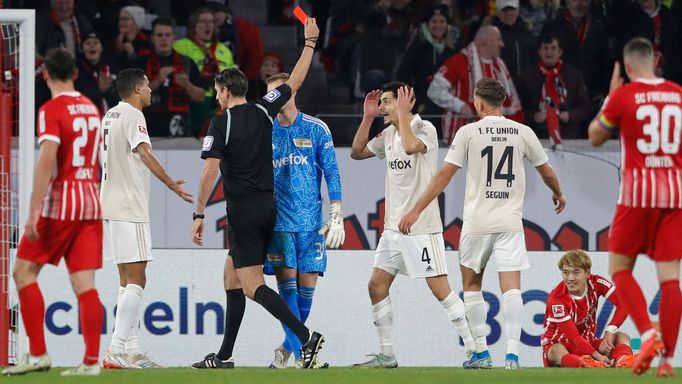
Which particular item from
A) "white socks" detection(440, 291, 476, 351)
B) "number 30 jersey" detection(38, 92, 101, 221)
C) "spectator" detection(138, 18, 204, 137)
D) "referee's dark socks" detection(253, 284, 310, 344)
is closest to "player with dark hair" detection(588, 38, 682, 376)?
"referee's dark socks" detection(253, 284, 310, 344)

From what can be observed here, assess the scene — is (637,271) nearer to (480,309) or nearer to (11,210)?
(480,309)

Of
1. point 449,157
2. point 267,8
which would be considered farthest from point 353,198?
point 449,157

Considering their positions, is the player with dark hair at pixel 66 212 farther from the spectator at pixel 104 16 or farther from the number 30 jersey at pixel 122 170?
the spectator at pixel 104 16

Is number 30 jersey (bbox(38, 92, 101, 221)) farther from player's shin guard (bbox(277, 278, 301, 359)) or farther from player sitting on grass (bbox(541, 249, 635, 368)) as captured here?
player sitting on grass (bbox(541, 249, 635, 368))

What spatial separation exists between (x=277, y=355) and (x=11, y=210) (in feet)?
7.20

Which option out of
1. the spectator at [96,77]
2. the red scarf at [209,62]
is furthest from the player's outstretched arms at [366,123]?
the spectator at [96,77]

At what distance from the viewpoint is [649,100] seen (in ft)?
25.5

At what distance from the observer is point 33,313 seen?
26.3 feet

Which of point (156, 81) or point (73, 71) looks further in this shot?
point (156, 81)

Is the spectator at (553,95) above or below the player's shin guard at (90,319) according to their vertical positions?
above

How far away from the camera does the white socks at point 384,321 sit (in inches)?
405

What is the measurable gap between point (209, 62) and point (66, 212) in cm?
727

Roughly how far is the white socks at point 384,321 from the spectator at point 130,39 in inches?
222

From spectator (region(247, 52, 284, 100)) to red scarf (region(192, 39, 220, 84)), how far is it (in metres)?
0.43
